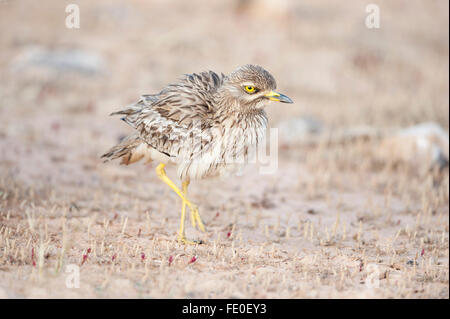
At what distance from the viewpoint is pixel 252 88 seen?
18.7ft

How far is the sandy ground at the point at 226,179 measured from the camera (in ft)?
15.9

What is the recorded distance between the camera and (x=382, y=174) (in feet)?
29.7

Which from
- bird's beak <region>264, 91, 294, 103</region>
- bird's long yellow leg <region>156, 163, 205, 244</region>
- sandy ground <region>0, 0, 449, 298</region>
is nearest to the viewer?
sandy ground <region>0, 0, 449, 298</region>

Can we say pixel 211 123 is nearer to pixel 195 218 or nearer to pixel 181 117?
pixel 181 117

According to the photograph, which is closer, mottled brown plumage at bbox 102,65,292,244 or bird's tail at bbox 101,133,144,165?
mottled brown plumage at bbox 102,65,292,244

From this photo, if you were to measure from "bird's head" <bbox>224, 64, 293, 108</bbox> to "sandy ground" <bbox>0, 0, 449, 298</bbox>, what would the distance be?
1.59 metres

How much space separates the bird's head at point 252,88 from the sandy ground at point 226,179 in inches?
62.8

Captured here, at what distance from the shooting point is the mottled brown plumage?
18.7 feet

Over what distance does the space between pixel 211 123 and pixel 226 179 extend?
3.10 metres

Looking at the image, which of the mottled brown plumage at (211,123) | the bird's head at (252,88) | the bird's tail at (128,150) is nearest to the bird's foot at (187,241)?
the mottled brown plumage at (211,123)

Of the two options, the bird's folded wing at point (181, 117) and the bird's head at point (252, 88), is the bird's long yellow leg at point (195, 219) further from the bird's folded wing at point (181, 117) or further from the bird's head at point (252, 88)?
the bird's head at point (252, 88)

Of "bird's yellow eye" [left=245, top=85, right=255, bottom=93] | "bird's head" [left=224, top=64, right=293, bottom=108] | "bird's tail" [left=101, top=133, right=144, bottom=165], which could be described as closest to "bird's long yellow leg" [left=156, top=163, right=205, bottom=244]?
"bird's tail" [left=101, top=133, right=144, bottom=165]

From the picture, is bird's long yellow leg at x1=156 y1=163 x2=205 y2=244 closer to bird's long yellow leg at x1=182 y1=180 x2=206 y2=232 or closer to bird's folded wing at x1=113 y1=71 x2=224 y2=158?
bird's long yellow leg at x1=182 y1=180 x2=206 y2=232
